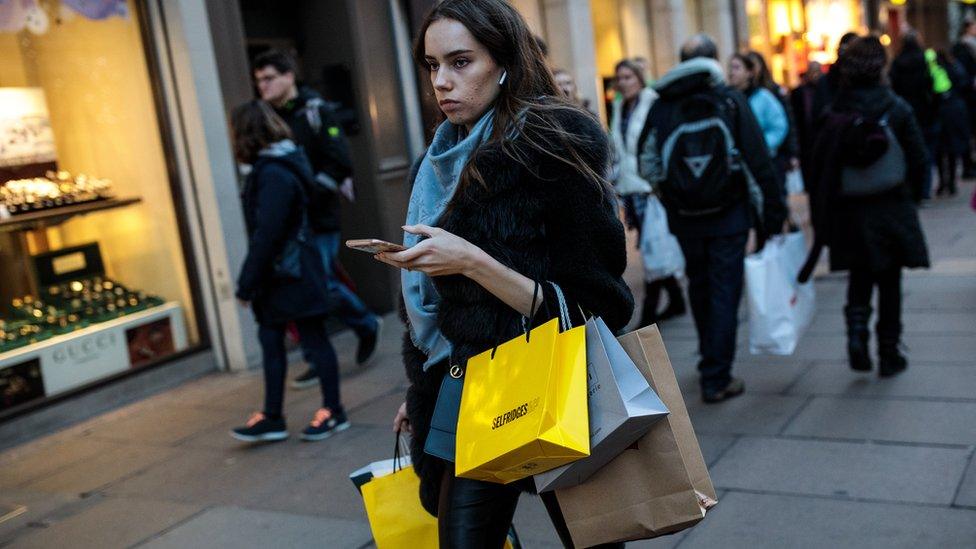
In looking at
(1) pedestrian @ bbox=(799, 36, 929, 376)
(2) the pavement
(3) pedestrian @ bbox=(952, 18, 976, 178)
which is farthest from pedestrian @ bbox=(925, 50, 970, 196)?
(1) pedestrian @ bbox=(799, 36, 929, 376)

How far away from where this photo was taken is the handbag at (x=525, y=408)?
2.01 m

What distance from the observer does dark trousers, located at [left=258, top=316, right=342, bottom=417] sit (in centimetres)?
562

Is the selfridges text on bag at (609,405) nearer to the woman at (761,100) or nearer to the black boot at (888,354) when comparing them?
the black boot at (888,354)

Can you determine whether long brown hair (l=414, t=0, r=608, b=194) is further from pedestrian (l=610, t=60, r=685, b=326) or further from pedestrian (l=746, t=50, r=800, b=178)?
pedestrian (l=746, t=50, r=800, b=178)

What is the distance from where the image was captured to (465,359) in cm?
235

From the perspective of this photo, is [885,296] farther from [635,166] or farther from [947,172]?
[947,172]

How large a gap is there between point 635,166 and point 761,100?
1725 mm

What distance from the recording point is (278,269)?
551 cm

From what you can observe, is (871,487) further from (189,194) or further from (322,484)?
(189,194)

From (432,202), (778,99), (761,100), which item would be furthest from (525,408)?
(778,99)

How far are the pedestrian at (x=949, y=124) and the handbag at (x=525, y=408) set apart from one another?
11871 mm

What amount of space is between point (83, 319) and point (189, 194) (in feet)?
3.71

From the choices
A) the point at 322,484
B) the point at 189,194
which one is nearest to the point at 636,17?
the point at 189,194

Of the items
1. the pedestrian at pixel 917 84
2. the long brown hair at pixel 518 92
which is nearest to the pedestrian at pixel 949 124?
the pedestrian at pixel 917 84
